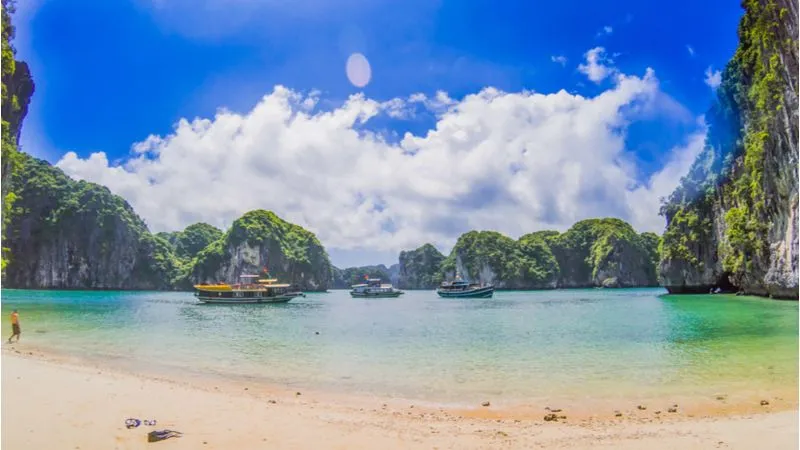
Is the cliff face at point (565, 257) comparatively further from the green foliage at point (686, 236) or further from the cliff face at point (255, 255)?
the green foliage at point (686, 236)

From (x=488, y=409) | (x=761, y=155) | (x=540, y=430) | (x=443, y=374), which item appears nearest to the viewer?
(x=540, y=430)

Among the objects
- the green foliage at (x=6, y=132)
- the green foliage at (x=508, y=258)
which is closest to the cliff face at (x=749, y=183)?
the green foliage at (x=6, y=132)

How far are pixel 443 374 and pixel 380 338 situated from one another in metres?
6.52

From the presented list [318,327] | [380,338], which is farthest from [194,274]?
[380,338]

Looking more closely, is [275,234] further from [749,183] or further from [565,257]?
[749,183]

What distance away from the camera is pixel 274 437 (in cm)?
567

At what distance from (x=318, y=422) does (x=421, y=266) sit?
11095 cm

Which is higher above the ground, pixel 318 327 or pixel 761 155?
pixel 761 155

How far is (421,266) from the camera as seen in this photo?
4609 inches

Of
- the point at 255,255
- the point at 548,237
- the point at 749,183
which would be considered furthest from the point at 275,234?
the point at 749,183

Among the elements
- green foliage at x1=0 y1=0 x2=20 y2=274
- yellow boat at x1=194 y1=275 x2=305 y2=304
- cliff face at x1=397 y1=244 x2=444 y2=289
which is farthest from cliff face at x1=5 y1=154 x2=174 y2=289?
green foliage at x1=0 y1=0 x2=20 y2=274

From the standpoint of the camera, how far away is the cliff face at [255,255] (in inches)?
3115

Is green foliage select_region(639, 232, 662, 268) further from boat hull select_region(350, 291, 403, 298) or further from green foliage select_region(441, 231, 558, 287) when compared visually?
boat hull select_region(350, 291, 403, 298)

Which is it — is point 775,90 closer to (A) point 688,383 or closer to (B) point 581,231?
(A) point 688,383
